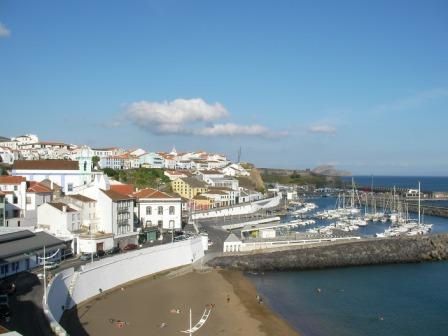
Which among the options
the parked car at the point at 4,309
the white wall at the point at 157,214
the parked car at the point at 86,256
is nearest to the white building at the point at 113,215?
the parked car at the point at 86,256

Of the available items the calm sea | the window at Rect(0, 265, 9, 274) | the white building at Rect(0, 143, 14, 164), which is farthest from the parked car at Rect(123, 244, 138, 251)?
the white building at Rect(0, 143, 14, 164)

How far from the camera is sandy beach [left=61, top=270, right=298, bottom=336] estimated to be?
2288cm

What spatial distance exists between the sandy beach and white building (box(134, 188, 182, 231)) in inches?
479

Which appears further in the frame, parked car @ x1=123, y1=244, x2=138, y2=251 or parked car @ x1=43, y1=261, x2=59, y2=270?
parked car @ x1=123, y1=244, x2=138, y2=251

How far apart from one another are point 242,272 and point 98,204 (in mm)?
11283

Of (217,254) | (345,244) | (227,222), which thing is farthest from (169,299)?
(227,222)

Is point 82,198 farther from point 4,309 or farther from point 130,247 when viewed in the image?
point 4,309

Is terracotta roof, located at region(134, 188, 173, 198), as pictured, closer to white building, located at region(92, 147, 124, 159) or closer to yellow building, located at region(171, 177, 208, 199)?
yellow building, located at region(171, 177, 208, 199)

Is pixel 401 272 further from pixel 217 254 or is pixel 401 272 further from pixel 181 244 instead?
pixel 181 244

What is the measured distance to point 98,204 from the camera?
119ft

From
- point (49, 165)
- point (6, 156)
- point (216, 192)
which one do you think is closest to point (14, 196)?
point (49, 165)

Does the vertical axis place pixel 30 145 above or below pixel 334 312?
above

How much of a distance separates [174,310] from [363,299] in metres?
11.4

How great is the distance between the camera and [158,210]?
44.3 m
